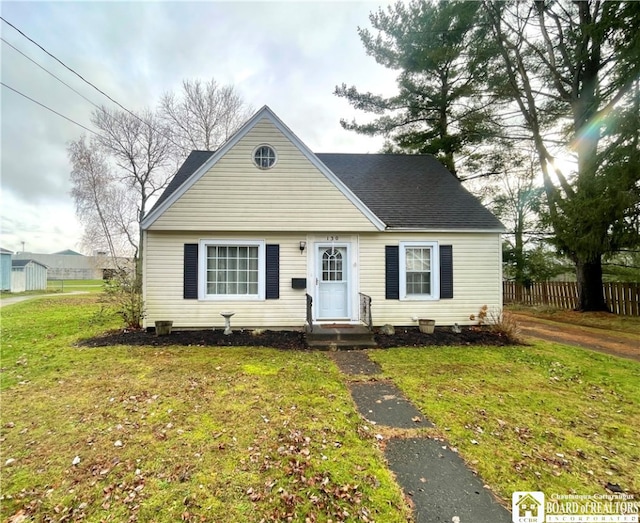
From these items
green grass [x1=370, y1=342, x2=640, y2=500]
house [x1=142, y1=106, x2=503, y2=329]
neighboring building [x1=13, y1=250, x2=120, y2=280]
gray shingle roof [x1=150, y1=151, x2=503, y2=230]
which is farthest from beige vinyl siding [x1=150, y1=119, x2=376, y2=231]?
green grass [x1=370, y1=342, x2=640, y2=500]

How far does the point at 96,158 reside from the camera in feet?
64.9

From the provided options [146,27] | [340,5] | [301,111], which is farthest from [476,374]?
[301,111]

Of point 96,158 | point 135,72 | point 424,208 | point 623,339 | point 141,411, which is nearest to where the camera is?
point 141,411

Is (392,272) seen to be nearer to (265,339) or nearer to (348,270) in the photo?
(348,270)

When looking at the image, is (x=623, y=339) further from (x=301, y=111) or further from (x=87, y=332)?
(x=301, y=111)

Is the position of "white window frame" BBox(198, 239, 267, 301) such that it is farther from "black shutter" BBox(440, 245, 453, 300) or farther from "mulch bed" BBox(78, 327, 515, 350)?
"black shutter" BBox(440, 245, 453, 300)

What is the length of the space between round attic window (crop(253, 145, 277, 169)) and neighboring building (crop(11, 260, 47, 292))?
25744 millimetres

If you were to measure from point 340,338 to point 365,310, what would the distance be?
131 centimetres

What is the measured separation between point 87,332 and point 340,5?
13294 mm

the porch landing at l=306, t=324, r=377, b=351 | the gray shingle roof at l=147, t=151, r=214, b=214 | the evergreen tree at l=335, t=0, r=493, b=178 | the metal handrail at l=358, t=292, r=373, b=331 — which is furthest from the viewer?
the evergreen tree at l=335, t=0, r=493, b=178

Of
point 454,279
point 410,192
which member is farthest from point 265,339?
point 410,192

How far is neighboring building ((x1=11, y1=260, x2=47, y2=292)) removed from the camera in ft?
72.1

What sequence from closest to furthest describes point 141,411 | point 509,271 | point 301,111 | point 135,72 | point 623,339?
point 141,411 < point 623,339 < point 135,72 < point 509,271 < point 301,111

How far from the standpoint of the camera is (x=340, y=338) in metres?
7.30
